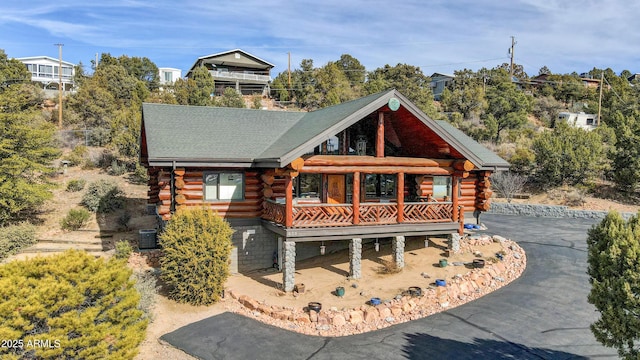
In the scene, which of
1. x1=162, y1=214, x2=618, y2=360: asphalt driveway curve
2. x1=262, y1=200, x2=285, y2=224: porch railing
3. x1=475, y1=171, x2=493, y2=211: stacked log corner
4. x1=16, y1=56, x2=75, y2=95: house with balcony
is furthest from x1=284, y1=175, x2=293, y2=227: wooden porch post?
x1=16, y1=56, x2=75, y2=95: house with balcony

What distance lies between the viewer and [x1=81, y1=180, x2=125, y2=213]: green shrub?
27.4 metres

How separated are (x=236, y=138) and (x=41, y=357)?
39.8ft

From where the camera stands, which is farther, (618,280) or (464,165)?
(464,165)

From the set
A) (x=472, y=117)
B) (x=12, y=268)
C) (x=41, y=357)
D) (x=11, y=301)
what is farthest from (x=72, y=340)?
(x=472, y=117)

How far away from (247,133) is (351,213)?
260 inches

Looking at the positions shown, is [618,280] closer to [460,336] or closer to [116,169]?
[460,336]

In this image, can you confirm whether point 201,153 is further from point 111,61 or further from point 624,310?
point 111,61

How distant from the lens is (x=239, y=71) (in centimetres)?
6819

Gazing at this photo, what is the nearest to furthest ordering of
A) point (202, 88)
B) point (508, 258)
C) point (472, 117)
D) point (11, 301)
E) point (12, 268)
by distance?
point (11, 301)
point (12, 268)
point (508, 258)
point (202, 88)
point (472, 117)

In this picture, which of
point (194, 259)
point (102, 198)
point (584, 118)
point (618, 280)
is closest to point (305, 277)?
point (194, 259)

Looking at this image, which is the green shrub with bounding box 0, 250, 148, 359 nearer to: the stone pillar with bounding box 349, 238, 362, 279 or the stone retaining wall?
the stone pillar with bounding box 349, 238, 362, 279

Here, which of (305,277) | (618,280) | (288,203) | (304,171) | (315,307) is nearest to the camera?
(618,280)

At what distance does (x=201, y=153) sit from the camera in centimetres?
1684

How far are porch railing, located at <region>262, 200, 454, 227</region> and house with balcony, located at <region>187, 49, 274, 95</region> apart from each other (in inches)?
1958
